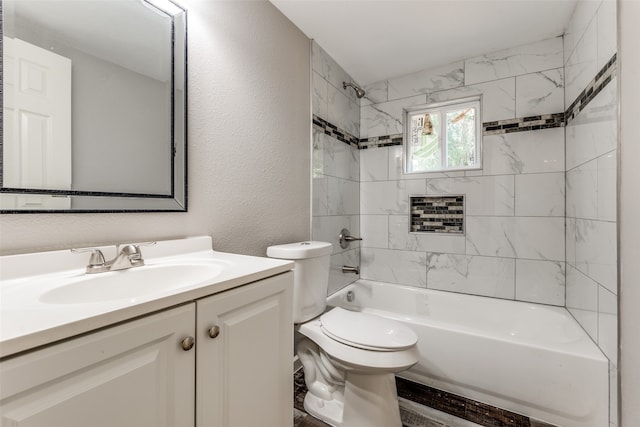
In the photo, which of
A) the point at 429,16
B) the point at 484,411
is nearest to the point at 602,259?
the point at 484,411

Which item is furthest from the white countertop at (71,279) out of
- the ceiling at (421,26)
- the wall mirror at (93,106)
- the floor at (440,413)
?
the ceiling at (421,26)

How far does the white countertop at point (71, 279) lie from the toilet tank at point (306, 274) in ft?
1.33

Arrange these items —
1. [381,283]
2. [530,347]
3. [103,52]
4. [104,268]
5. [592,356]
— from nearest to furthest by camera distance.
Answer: [104,268] < [103,52] < [592,356] < [530,347] < [381,283]

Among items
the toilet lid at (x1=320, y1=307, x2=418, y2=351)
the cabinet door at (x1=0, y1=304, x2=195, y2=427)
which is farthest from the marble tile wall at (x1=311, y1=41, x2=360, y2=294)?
the cabinet door at (x1=0, y1=304, x2=195, y2=427)

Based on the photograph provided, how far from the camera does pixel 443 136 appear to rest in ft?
8.04

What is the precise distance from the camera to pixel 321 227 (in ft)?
6.98

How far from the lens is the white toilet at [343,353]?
4.16ft

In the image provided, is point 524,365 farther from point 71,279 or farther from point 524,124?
point 71,279

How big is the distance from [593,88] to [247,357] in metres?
2.04

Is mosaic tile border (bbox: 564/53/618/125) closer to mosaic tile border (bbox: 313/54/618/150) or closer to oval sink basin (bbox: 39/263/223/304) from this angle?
mosaic tile border (bbox: 313/54/618/150)

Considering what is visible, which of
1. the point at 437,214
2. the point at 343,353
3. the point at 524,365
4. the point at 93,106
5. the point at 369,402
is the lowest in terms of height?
the point at 369,402

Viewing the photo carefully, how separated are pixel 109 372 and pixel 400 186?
2.36m

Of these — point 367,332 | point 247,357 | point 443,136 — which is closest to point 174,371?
point 247,357

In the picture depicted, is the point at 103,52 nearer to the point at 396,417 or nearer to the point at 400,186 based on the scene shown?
the point at 396,417
